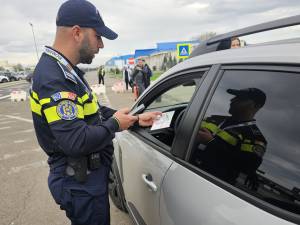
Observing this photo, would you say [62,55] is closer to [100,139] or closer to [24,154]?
[100,139]

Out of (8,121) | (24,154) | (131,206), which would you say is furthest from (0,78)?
(131,206)

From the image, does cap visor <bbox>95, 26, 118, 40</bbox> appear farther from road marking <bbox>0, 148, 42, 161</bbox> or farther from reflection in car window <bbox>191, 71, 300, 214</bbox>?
road marking <bbox>0, 148, 42, 161</bbox>

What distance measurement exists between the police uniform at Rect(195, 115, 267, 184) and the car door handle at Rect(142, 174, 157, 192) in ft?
1.36

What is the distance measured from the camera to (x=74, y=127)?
1.67 meters

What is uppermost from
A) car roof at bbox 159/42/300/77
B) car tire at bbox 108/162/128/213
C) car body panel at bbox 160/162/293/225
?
car roof at bbox 159/42/300/77

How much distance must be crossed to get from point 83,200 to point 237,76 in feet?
3.96

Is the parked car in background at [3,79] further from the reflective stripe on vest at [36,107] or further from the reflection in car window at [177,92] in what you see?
the reflective stripe on vest at [36,107]

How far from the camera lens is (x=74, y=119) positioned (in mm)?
1678

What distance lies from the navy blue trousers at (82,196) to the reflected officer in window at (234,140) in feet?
2.41

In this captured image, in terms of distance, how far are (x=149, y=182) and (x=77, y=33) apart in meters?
1.04

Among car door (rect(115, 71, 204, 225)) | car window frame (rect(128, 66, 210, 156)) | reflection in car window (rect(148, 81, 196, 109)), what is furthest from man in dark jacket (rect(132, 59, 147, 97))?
car window frame (rect(128, 66, 210, 156))

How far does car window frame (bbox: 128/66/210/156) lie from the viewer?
1.76 m

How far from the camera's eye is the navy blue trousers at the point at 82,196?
1.92 meters

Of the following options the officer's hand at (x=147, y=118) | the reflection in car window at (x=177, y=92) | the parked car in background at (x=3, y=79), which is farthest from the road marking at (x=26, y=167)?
the parked car in background at (x=3, y=79)
